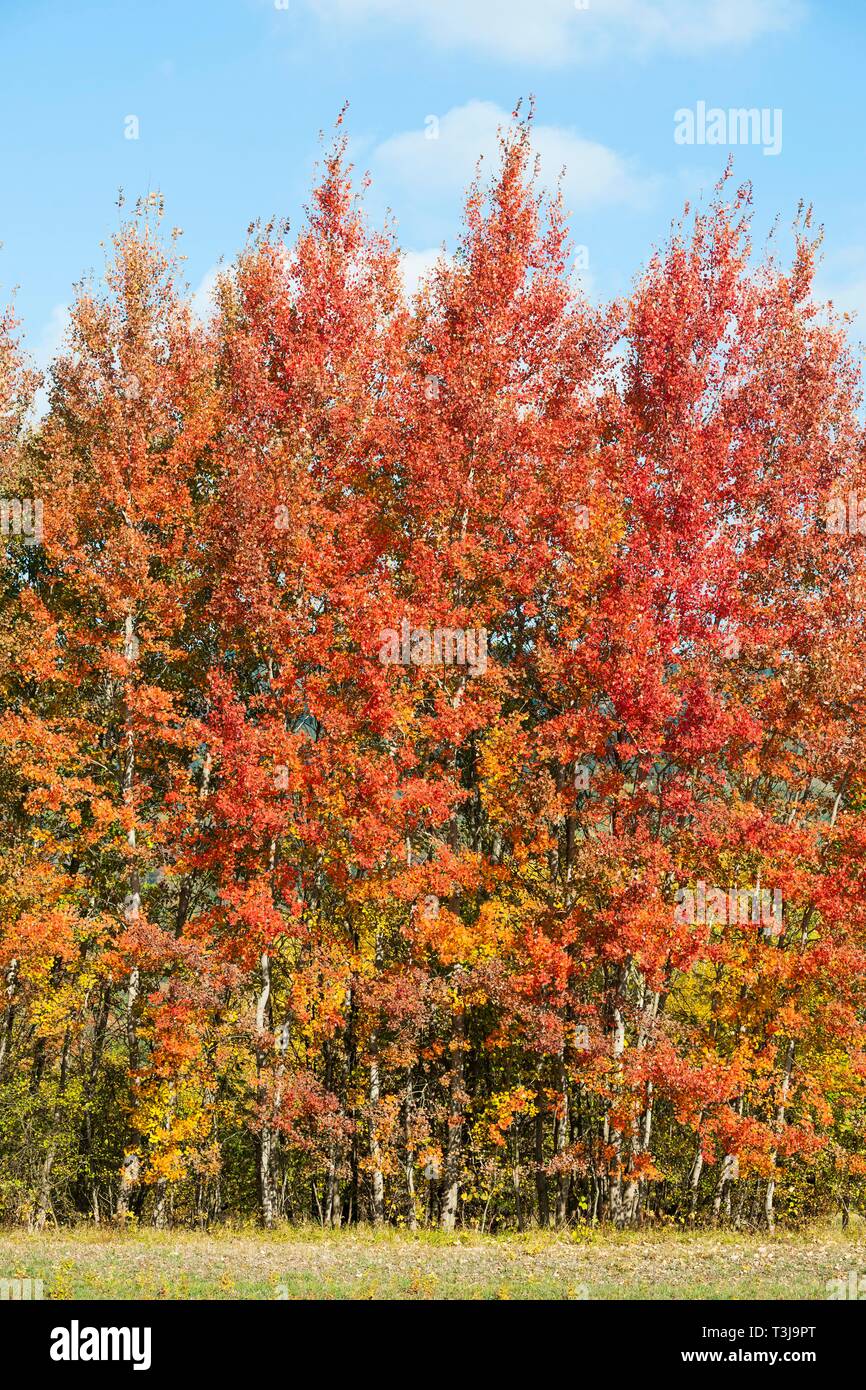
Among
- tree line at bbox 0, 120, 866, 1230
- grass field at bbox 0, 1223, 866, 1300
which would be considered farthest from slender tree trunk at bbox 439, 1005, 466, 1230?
grass field at bbox 0, 1223, 866, 1300

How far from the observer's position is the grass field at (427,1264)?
48.2ft

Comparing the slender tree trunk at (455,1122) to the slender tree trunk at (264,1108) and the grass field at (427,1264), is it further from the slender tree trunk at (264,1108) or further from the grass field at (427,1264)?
the slender tree trunk at (264,1108)

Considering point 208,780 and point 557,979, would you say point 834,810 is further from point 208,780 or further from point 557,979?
point 208,780

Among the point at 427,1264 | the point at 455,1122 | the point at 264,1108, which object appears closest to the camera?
the point at 427,1264

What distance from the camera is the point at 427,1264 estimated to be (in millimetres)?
16875

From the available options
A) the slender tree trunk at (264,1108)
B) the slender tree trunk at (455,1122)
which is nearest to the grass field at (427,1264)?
the slender tree trunk at (264,1108)

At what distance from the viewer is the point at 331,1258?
1738cm

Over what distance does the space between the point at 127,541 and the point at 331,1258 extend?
14.8 metres

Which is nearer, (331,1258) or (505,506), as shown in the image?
(331,1258)

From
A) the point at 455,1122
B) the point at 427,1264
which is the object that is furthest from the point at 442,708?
the point at 427,1264

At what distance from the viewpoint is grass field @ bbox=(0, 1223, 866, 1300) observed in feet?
48.2

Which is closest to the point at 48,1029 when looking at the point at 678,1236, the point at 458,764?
the point at 458,764

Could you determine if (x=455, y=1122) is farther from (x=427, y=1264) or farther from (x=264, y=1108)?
(x=427, y=1264)
